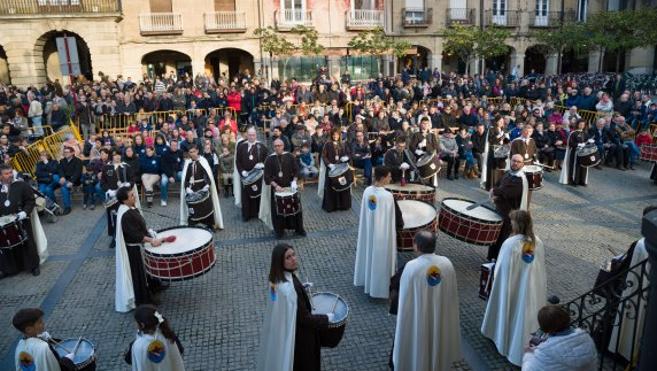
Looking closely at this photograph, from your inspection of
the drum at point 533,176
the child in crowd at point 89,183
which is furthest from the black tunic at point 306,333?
the child in crowd at point 89,183

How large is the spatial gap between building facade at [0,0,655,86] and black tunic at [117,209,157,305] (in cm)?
2298

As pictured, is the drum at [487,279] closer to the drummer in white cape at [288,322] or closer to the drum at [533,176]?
the drummer in white cape at [288,322]

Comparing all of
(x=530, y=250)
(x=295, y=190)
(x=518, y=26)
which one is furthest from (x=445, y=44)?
(x=530, y=250)

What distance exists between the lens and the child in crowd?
1341 centimetres

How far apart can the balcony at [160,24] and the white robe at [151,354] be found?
2735 centimetres

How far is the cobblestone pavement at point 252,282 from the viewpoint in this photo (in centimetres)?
674

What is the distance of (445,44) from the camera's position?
105 feet

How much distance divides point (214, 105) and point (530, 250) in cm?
1737

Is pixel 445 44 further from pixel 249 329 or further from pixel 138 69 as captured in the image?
pixel 249 329

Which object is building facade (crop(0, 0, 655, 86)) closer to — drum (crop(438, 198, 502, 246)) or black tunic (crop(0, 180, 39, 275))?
black tunic (crop(0, 180, 39, 275))

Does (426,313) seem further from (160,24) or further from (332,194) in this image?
(160,24)

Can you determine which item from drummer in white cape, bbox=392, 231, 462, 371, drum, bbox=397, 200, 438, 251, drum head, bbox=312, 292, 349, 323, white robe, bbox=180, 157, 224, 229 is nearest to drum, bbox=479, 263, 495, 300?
drummer in white cape, bbox=392, 231, 462, 371

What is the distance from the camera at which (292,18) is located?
3061 centimetres

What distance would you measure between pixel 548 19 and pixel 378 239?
35071 millimetres
